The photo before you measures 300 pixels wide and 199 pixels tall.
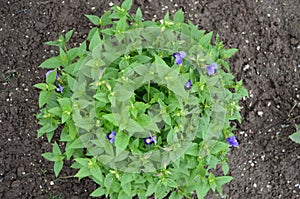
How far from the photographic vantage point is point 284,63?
312cm

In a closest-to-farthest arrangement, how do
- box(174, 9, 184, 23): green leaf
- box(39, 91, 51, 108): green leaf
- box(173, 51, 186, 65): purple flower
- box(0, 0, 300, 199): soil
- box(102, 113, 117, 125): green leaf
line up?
box(102, 113, 117, 125): green leaf < box(173, 51, 186, 65): purple flower < box(39, 91, 51, 108): green leaf < box(174, 9, 184, 23): green leaf < box(0, 0, 300, 199): soil

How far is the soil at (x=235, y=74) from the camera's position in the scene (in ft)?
9.56

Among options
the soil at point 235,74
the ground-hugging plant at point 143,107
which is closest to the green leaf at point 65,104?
the ground-hugging plant at point 143,107

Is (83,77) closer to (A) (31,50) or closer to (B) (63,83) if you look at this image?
(B) (63,83)

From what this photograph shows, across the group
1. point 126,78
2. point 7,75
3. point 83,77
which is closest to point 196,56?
point 126,78

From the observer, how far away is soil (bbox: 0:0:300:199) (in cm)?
291

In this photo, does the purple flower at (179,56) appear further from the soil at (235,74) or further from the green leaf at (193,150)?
the soil at (235,74)

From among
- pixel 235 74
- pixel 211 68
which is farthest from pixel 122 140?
pixel 235 74

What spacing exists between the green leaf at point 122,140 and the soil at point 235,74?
42.0 inches

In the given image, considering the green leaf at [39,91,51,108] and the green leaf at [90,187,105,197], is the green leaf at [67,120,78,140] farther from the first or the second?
the green leaf at [90,187,105,197]

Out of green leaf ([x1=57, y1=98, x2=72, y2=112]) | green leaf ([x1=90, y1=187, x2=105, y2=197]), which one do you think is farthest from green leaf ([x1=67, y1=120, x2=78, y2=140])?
green leaf ([x1=90, y1=187, x2=105, y2=197])

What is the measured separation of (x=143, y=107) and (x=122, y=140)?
0.16 meters

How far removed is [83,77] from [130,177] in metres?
0.49

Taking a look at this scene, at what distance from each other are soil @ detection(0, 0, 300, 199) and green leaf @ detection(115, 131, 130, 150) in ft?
3.50
